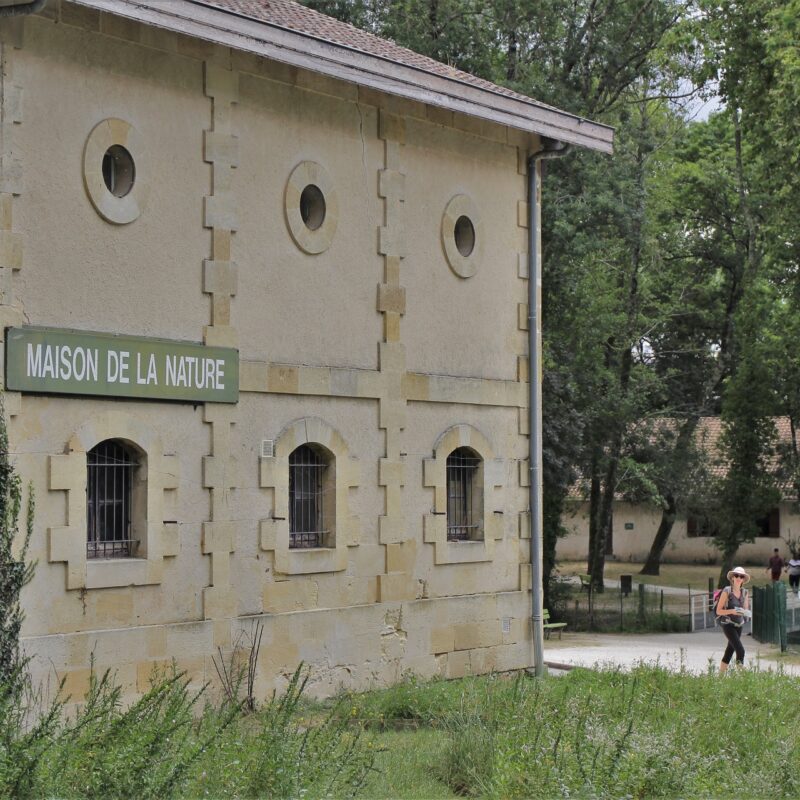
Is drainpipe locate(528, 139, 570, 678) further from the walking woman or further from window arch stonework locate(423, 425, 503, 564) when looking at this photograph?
the walking woman

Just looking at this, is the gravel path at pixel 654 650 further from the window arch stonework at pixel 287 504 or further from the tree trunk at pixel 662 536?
the tree trunk at pixel 662 536

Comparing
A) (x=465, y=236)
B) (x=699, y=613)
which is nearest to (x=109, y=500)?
(x=465, y=236)

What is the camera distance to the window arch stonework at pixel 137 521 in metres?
12.2

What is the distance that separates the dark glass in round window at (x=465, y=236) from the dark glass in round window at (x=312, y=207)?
2.49 metres

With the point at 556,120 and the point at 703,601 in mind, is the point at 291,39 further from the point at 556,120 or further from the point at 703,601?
the point at 703,601

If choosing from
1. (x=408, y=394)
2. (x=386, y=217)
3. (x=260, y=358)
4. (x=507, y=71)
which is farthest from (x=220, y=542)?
(x=507, y=71)

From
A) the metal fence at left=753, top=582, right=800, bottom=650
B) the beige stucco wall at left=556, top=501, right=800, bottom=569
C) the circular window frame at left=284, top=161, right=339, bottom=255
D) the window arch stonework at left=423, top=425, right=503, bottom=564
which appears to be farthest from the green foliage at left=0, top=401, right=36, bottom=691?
the beige stucco wall at left=556, top=501, right=800, bottom=569

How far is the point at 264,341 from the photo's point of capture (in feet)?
46.8

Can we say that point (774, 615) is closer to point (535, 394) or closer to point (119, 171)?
point (535, 394)

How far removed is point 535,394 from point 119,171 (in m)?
6.76

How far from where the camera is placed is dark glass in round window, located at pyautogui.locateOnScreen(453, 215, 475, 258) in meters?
17.1

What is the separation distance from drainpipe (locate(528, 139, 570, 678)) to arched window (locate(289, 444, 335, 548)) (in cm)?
358

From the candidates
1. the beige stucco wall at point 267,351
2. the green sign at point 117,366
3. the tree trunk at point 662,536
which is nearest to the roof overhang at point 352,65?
the beige stucco wall at point 267,351

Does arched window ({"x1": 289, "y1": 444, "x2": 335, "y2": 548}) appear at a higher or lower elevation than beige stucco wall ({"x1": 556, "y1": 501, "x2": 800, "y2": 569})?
higher
